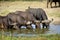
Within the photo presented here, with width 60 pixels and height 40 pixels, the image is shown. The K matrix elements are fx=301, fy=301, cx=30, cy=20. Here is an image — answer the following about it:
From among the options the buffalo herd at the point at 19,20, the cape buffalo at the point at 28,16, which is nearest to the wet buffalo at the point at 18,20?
the buffalo herd at the point at 19,20

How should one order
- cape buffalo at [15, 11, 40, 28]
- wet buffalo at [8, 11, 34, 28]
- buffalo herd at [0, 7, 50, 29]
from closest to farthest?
buffalo herd at [0, 7, 50, 29] → wet buffalo at [8, 11, 34, 28] → cape buffalo at [15, 11, 40, 28]

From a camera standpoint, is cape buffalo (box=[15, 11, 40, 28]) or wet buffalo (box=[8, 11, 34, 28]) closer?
wet buffalo (box=[8, 11, 34, 28])

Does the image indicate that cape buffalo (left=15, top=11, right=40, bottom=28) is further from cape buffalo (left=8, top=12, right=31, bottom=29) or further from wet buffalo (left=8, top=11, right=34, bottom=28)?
cape buffalo (left=8, top=12, right=31, bottom=29)

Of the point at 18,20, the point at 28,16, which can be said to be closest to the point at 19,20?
the point at 18,20

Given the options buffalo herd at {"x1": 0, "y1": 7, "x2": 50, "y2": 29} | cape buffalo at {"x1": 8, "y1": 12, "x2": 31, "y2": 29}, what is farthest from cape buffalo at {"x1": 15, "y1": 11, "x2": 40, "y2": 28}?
cape buffalo at {"x1": 8, "y1": 12, "x2": 31, "y2": 29}

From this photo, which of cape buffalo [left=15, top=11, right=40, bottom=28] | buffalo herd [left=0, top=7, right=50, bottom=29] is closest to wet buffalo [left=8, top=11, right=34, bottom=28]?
buffalo herd [left=0, top=7, right=50, bottom=29]

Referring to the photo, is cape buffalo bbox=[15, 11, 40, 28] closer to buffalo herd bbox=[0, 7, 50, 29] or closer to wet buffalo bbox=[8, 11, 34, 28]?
buffalo herd bbox=[0, 7, 50, 29]

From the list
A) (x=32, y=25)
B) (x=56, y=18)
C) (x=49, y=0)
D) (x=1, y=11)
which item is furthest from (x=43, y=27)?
(x=49, y=0)

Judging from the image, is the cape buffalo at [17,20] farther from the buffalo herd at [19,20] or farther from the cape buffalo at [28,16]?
the cape buffalo at [28,16]

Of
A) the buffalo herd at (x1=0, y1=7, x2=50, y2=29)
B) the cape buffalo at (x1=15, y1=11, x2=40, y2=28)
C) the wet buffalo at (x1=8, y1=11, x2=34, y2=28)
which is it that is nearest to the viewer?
the buffalo herd at (x1=0, y1=7, x2=50, y2=29)

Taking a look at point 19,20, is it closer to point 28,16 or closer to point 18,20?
point 18,20

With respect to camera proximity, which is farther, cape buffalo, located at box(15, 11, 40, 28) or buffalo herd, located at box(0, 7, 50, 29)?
cape buffalo, located at box(15, 11, 40, 28)

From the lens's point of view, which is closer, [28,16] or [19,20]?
[19,20]

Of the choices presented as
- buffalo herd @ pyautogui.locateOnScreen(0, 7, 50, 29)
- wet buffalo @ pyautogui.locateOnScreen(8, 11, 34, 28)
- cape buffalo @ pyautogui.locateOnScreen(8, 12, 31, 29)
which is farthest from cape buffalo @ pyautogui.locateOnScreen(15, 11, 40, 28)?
cape buffalo @ pyautogui.locateOnScreen(8, 12, 31, 29)
